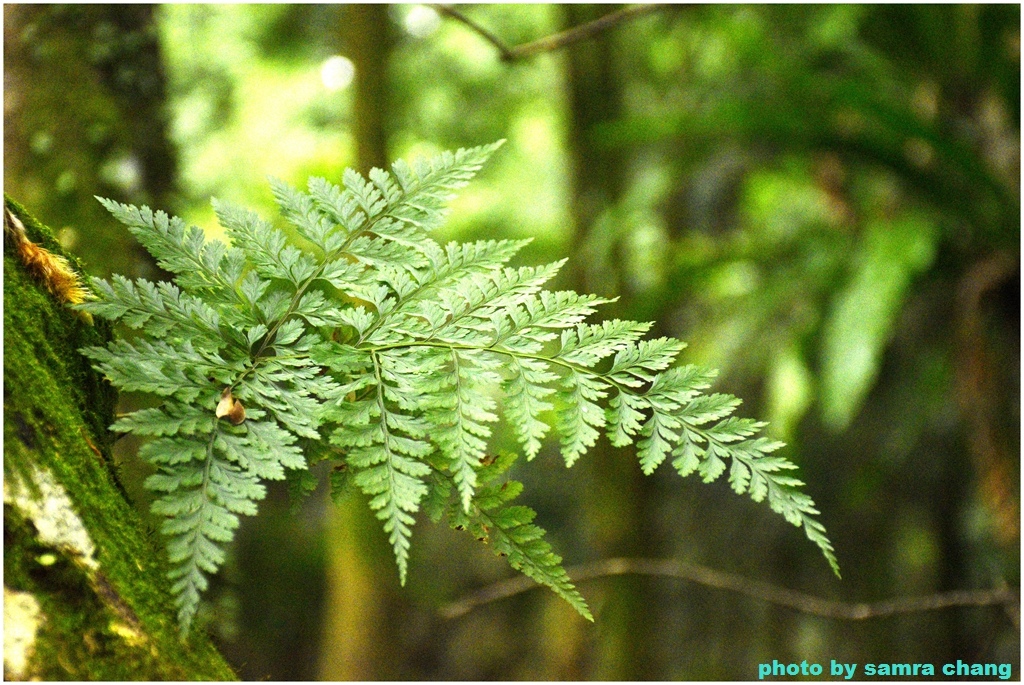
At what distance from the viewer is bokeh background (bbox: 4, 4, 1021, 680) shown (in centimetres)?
151

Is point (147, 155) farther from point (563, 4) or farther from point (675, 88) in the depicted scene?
point (675, 88)

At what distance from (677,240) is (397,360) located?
2.84m

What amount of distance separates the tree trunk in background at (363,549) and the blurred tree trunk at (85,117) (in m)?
0.96

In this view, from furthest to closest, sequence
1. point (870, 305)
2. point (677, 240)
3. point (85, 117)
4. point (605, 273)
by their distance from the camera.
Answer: point (677, 240) → point (605, 273) → point (870, 305) → point (85, 117)

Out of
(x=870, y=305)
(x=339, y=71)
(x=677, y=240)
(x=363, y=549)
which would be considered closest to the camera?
(x=870, y=305)

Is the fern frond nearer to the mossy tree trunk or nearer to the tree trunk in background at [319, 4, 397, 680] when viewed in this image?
the mossy tree trunk

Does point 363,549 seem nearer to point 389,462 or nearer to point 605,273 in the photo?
point 605,273

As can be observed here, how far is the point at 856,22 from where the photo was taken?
2219mm

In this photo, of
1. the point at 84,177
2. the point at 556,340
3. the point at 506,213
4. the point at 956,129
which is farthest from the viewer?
the point at 506,213

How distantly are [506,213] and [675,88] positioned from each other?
A: 1.04 metres

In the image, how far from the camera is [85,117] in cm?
129

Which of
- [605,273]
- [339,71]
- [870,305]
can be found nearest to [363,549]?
[605,273]

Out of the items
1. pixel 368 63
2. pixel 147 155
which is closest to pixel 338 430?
pixel 147 155

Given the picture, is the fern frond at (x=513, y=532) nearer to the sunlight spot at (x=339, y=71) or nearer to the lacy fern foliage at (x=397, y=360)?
the lacy fern foliage at (x=397, y=360)
